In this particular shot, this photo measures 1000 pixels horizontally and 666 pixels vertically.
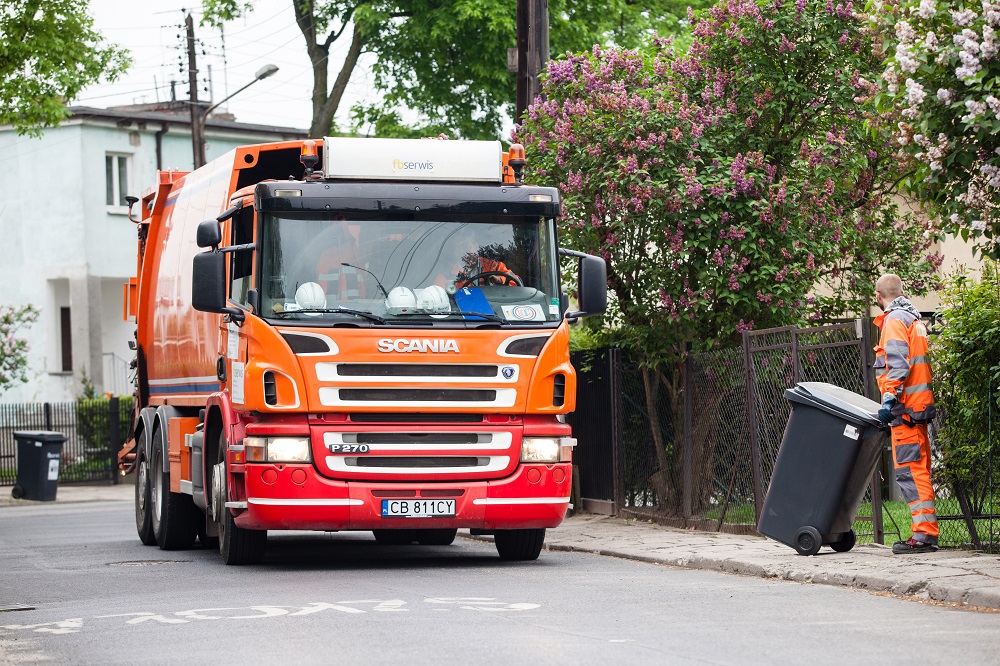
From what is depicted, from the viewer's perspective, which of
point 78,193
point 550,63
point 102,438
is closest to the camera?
point 550,63

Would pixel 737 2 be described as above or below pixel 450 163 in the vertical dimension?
above

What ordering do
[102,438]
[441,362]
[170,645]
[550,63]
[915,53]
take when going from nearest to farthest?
[170,645] → [915,53] → [441,362] → [550,63] → [102,438]

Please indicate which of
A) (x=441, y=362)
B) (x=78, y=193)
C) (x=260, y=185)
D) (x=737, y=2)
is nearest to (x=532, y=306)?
(x=441, y=362)

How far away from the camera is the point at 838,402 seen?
11312mm

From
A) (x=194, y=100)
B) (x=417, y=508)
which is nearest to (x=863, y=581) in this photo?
(x=417, y=508)

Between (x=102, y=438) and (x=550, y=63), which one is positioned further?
(x=102, y=438)

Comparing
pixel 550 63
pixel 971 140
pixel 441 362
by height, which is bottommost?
pixel 441 362

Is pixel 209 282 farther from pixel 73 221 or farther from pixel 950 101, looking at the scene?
pixel 73 221

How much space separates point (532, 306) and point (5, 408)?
76.4ft

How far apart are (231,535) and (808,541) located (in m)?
4.45

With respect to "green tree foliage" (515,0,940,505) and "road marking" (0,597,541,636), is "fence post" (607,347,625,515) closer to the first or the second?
"green tree foliage" (515,0,940,505)

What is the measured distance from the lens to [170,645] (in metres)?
8.25

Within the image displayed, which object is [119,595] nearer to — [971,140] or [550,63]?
[971,140]

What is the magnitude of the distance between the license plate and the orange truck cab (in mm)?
10
